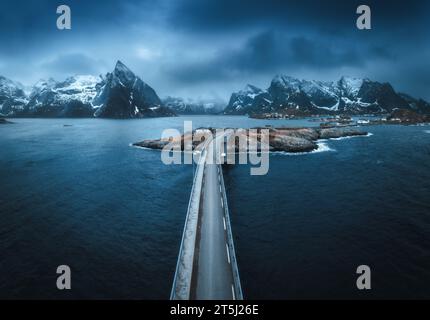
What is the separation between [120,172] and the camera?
77.9 metres

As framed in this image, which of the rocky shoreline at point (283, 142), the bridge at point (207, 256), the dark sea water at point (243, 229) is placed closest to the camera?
the bridge at point (207, 256)

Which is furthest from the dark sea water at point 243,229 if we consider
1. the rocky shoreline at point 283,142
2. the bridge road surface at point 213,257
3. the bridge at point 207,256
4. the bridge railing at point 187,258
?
the rocky shoreline at point 283,142

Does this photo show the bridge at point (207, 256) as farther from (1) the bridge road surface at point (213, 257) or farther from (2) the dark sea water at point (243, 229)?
(2) the dark sea water at point (243, 229)

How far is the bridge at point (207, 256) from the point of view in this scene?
24.6 meters

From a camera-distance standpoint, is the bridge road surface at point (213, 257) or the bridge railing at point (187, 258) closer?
the bridge railing at point (187, 258)

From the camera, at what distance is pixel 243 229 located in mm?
41938

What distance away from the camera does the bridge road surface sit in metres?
→ 24.7

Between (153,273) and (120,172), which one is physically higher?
(120,172)

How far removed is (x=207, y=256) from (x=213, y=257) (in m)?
0.62

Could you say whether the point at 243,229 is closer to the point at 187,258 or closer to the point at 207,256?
the point at 207,256

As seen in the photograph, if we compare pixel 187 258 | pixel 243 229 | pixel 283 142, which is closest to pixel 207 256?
pixel 187 258

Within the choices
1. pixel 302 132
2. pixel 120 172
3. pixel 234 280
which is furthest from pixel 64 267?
pixel 302 132
